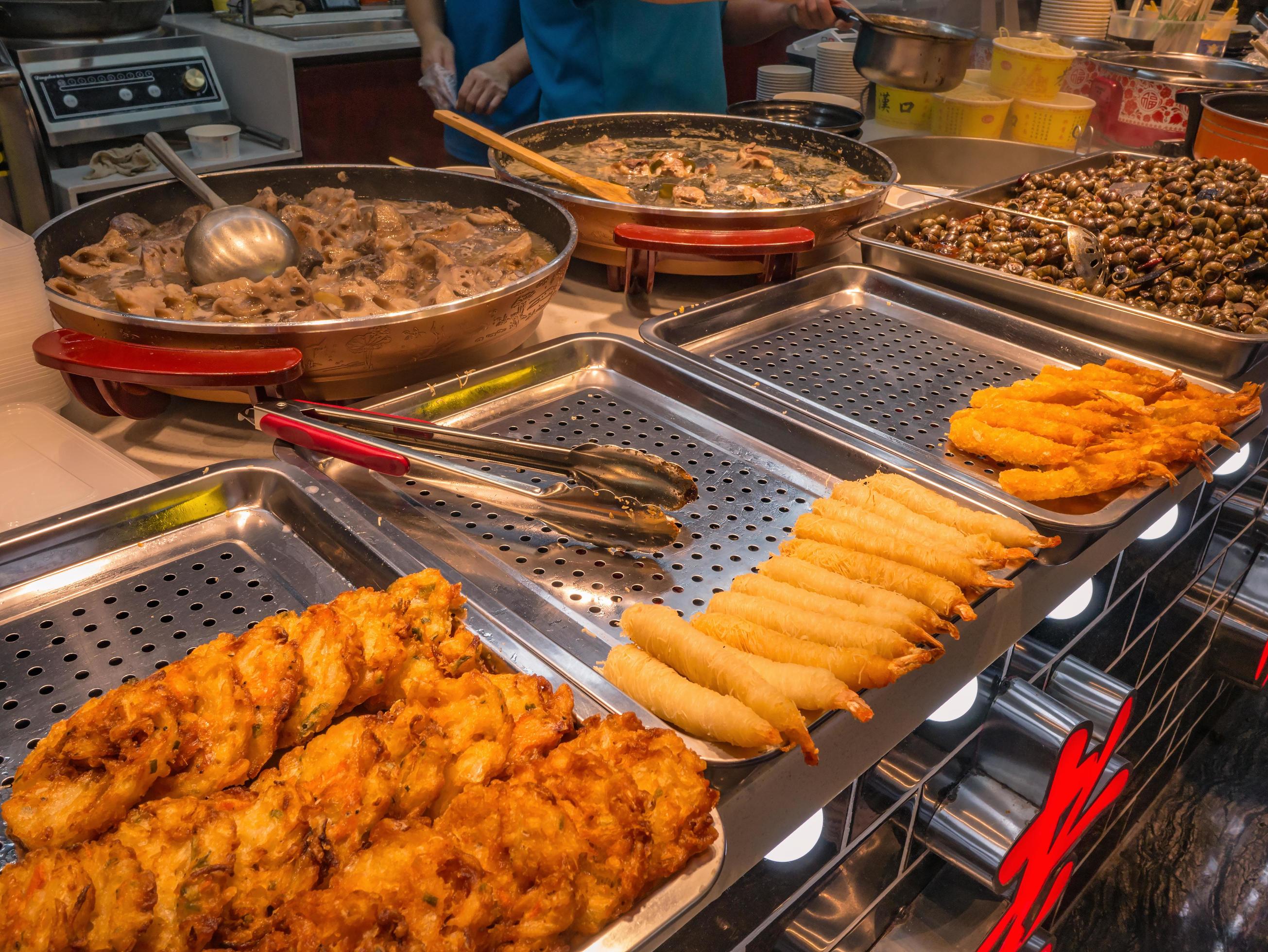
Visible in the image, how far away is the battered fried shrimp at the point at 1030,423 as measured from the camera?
1.87 m

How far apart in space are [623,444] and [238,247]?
1027 mm

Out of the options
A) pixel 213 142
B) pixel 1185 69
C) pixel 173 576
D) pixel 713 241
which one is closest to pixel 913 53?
pixel 713 241

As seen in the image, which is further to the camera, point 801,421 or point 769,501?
point 801,421

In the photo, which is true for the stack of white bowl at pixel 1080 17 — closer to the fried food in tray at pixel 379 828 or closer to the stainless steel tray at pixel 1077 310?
the stainless steel tray at pixel 1077 310

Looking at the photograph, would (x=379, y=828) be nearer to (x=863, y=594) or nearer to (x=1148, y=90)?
(x=863, y=594)

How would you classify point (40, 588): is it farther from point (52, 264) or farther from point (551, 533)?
point (52, 264)

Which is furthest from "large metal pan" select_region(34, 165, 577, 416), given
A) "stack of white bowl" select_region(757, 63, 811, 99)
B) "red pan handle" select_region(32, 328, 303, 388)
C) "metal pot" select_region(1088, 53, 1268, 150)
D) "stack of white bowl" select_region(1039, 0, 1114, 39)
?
"stack of white bowl" select_region(1039, 0, 1114, 39)

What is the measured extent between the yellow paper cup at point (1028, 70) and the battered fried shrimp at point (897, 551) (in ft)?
11.8

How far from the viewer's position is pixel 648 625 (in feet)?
4.30

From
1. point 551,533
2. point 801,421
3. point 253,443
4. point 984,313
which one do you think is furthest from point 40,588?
point 984,313

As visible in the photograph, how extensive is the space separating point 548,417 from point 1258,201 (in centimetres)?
259

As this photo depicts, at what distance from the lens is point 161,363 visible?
161cm

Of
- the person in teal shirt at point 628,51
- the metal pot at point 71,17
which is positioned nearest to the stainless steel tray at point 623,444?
the person in teal shirt at point 628,51

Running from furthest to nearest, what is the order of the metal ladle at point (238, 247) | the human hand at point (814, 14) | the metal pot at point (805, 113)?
the human hand at point (814, 14) → the metal pot at point (805, 113) → the metal ladle at point (238, 247)
